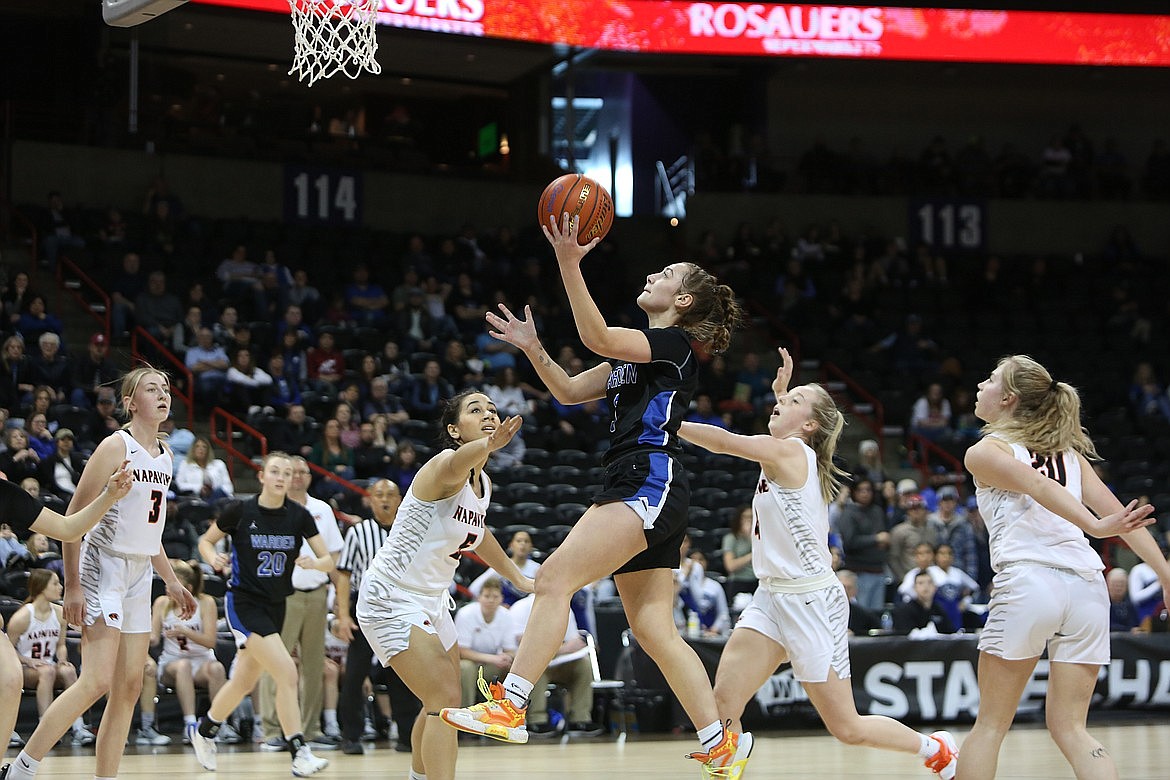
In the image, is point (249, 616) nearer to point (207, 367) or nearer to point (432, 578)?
point (432, 578)

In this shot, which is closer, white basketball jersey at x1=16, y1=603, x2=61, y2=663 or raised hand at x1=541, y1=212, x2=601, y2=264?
raised hand at x1=541, y1=212, x2=601, y2=264

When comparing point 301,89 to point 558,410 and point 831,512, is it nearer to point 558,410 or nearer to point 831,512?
point 558,410

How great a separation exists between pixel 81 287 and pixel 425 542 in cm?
1286

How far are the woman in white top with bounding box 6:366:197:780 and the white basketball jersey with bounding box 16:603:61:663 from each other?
3694 millimetres

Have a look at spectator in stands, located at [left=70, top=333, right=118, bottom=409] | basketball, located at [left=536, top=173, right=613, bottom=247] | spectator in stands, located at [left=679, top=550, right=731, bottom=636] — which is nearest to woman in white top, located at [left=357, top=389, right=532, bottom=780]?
basketball, located at [left=536, top=173, right=613, bottom=247]

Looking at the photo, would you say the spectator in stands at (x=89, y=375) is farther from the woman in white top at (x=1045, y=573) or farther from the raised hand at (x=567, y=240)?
the woman in white top at (x=1045, y=573)

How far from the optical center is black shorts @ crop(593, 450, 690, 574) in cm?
514

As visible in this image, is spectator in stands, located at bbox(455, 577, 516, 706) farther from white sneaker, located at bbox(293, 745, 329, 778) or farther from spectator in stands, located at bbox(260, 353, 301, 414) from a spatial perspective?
spectator in stands, located at bbox(260, 353, 301, 414)

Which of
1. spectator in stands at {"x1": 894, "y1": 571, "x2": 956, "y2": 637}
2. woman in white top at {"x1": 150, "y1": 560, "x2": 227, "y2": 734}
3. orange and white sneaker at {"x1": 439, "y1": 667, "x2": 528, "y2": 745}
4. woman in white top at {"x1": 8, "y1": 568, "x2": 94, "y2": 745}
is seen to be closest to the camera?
orange and white sneaker at {"x1": 439, "y1": 667, "x2": 528, "y2": 745}

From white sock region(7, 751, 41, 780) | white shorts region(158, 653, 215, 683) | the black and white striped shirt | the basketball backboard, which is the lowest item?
white shorts region(158, 653, 215, 683)

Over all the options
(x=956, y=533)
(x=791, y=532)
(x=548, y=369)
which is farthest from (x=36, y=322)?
(x=791, y=532)

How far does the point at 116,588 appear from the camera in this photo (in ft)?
21.1

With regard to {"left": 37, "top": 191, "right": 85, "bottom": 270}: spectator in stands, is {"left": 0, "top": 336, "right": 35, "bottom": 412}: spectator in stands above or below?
below

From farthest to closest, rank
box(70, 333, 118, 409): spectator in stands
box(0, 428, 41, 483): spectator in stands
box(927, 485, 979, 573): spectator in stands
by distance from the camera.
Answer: box(927, 485, 979, 573): spectator in stands < box(70, 333, 118, 409): spectator in stands < box(0, 428, 41, 483): spectator in stands
